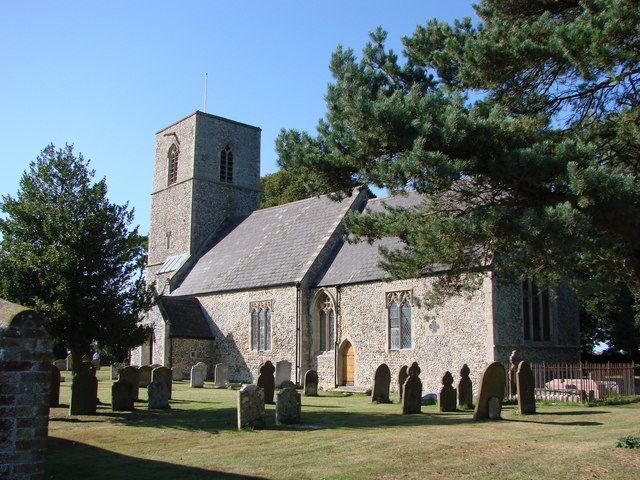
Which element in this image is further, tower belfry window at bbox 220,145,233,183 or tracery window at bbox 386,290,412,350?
tower belfry window at bbox 220,145,233,183

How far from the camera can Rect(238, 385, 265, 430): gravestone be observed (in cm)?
1126

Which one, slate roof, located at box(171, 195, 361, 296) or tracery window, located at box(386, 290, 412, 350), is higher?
slate roof, located at box(171, 195, 361, 296)

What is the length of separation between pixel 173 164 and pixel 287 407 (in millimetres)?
26040

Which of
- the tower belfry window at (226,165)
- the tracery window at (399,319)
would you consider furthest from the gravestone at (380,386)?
the tower belfry window at (226,165)

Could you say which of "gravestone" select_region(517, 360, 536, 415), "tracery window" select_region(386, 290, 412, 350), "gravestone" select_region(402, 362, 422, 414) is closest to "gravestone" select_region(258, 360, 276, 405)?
"gravestone" select_region(402, 362, 422, 414)

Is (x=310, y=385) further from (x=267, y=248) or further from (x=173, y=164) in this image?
(x=173, y=164)

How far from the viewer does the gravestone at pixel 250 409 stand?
11.3 metres

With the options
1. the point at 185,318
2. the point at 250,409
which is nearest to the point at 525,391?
the point at 250,409

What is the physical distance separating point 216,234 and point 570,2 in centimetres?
2531

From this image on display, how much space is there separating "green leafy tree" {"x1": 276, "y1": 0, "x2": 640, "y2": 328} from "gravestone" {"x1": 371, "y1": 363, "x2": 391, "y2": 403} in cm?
607

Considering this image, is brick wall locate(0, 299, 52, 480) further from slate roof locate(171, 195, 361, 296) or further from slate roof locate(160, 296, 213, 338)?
slate roof locate(160, 296, 213, 338)

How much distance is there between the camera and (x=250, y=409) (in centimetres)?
1130

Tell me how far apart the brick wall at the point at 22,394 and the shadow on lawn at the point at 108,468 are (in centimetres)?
157

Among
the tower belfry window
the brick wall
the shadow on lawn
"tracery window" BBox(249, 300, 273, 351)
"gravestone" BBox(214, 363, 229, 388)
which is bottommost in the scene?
the shadow on lawn
